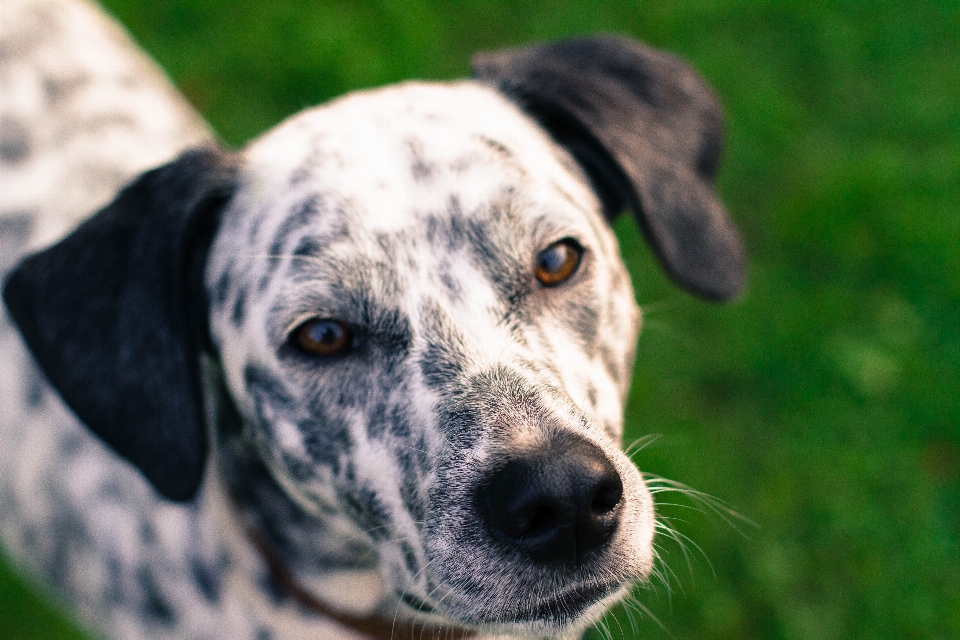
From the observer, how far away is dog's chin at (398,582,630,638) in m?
1.85

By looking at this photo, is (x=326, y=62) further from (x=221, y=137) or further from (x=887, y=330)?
(x=887, y=330)

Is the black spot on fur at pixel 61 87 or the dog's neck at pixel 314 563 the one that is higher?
the black spot on fur at pixel 61 87

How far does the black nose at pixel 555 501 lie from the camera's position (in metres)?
1.70

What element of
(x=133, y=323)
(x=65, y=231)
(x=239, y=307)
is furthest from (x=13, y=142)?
(x=239, y=307)

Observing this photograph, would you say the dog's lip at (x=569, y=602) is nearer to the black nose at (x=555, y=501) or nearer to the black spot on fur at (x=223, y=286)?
the black nose at (x=555, y=501)

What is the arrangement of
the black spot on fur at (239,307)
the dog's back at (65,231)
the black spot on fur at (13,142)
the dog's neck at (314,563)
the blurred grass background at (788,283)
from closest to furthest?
1. the black spot on fur at (239,307)
2. the dog's neck at (314,563)
3. the dog's back at (65,231)
4. the black spot on fur at (13,142)
5. the blurred grass background at (788,283)

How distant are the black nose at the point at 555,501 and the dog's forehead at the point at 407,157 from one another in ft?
2.30

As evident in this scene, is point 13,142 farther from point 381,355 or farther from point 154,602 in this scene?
point 381,355

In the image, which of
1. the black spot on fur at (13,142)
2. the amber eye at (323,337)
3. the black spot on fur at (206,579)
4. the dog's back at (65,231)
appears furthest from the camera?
the black spot on fur at (13,142)

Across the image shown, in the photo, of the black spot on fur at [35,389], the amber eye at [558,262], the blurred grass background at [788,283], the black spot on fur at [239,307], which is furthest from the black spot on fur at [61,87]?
the amber eye at [558,262]

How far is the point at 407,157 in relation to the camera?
7.13ft

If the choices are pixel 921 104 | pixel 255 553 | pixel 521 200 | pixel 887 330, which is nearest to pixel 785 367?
pixel 887 330

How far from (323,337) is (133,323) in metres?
0.57

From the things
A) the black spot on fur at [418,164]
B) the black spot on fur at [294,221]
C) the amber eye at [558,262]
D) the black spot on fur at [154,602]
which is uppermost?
the black spot on fur at [418,164]
